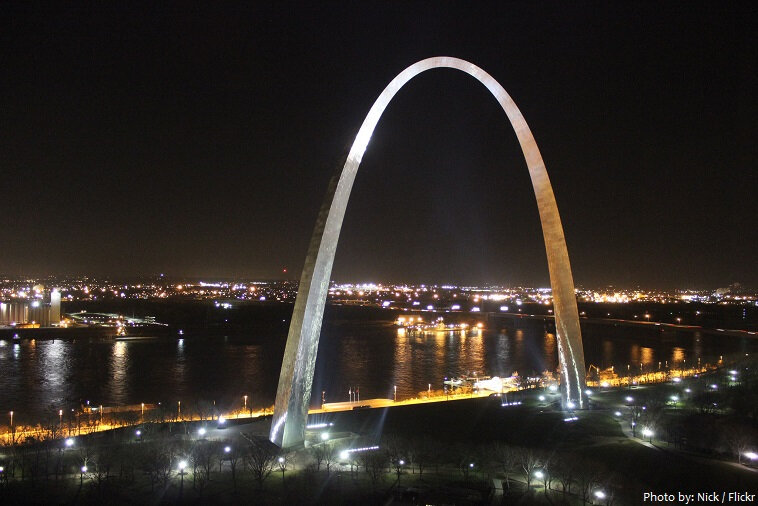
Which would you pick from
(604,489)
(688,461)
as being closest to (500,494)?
(604,489)

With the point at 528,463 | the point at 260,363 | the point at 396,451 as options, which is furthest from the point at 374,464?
the point at 260,363

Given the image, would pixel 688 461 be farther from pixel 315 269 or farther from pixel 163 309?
pixel 163 309

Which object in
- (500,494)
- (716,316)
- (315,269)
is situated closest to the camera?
(500,494)

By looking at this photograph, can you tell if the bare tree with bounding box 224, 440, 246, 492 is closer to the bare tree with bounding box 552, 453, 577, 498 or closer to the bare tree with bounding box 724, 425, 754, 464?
the bare tree with bounding box 552, 453, 577, 498

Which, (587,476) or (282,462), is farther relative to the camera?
(282,462)

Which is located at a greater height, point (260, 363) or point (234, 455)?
point (234, 455)

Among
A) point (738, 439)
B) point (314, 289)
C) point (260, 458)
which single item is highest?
point (314, 289)

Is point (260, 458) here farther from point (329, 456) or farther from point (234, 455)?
point (329, 456)

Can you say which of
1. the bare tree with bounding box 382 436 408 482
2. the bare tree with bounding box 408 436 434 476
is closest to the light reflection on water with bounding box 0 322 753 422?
the bare tree with bounding box 382 436 408 482

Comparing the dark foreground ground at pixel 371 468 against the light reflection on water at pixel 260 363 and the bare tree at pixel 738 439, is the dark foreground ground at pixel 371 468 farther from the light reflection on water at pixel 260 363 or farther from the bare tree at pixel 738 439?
the light reflection on water at pixel 260 363
